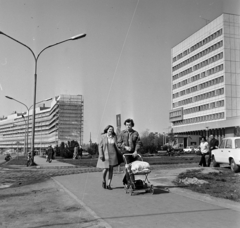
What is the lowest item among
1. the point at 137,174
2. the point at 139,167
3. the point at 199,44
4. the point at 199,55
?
the point at 137,174

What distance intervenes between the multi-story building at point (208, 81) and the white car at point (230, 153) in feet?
173

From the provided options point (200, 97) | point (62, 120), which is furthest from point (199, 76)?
point (62, 120)

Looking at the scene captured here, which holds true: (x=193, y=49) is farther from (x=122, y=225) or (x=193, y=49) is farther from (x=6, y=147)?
(x=6, y=147)

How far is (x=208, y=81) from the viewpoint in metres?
87.2

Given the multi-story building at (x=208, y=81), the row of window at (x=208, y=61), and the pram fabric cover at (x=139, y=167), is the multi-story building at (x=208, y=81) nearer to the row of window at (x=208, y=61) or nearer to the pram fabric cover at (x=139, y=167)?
the row of window at (x=208, y=61)

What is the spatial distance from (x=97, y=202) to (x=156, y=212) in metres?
1.59

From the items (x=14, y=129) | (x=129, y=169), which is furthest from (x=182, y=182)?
(x=14, y=129)

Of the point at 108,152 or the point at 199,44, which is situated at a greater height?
the point at 199,44

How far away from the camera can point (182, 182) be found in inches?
410

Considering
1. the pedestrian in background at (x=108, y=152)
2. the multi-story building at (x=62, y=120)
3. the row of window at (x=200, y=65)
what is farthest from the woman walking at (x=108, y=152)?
the row of window at (x=200, y=65)

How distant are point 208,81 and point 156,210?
84.2 metres

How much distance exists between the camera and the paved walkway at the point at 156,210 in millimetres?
5250

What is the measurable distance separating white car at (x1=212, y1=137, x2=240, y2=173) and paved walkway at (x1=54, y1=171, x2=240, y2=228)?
24.6ft

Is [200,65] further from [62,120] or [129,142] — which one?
[129,142]
